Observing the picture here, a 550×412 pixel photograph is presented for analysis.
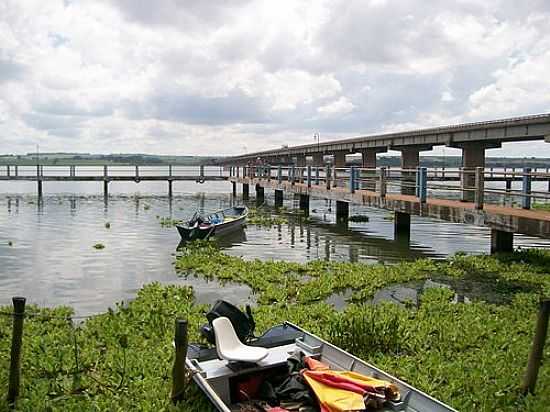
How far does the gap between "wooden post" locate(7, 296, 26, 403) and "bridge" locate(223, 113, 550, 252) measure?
10.7 meters

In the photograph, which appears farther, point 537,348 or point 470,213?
point 470,213

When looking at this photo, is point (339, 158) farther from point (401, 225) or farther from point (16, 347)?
point (16, 347)

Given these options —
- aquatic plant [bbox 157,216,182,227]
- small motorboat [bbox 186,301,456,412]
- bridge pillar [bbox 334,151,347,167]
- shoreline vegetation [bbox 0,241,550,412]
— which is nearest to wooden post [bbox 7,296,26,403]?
shoreline vegetation [bbox 0,241,550,412]

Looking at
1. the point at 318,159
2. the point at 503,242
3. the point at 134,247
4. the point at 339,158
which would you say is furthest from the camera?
the point at 318,159

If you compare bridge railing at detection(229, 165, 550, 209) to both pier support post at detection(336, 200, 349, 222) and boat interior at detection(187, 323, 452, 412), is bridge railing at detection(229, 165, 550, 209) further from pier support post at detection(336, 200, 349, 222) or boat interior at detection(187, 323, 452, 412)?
boat interior at detection(187, 323, 452, 412)

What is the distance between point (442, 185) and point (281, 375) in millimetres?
12061

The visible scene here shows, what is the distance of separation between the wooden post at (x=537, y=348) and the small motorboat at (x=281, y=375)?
5.11 feet

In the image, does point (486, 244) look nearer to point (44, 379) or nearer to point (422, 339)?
point (422, 339)

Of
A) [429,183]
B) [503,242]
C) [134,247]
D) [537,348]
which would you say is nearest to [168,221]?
[134,247]

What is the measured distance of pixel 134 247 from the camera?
19.1 meters

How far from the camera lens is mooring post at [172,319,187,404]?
5738 millimetres

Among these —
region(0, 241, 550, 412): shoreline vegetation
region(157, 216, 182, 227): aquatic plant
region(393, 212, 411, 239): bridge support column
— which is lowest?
region(0, 241, 550, 412): shoreline vegetation

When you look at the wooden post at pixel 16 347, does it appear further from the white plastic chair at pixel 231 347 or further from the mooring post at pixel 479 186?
the mooring post at pixel 479 186

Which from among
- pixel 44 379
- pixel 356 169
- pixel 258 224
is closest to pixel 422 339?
pixel 44 379
